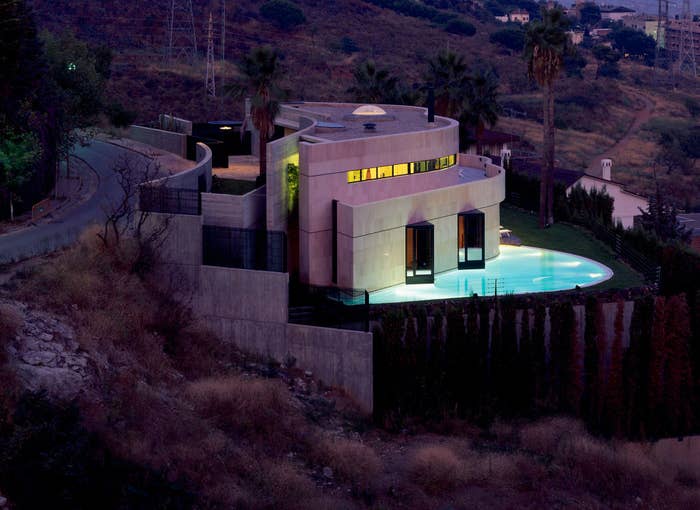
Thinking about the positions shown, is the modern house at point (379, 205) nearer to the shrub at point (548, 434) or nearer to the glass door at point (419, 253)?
the glass door at point (419, 253)

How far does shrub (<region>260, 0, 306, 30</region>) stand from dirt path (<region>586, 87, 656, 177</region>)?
146 ft

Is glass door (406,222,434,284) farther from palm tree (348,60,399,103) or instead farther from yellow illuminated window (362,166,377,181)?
palm tree (348,60,399,103)

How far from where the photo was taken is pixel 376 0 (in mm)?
158750

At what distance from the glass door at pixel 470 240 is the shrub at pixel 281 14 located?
95.8 m

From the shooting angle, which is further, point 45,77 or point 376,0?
point 376,0

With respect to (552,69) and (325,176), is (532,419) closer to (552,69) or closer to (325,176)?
(325,176)

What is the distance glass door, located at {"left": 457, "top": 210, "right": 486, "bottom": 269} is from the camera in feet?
139

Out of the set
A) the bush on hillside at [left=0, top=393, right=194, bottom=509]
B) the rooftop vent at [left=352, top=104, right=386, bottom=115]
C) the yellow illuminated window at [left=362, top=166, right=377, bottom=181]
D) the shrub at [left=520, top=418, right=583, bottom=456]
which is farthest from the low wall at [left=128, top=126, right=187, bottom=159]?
the bush on hillside at [left=0, top=393, right=194, bottom=509]

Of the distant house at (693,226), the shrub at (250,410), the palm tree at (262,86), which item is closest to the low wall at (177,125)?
the palm tree at (262,86)

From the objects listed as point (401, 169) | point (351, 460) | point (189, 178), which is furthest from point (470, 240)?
point (351, 460)

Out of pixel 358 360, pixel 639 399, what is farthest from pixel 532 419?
pixel 358 360

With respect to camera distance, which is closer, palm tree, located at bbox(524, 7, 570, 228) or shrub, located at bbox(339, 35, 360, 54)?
palm tree, located at bbox(524, 7, 570, 228)

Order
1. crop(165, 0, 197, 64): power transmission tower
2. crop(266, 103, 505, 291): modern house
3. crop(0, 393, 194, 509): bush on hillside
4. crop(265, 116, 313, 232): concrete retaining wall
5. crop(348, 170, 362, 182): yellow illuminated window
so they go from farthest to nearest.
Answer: crop(165, 0, 197, 64): power transmission tower, crop(348, 170, 362, 182): yellow illuminated window, crop(266, 103, 505, 291): modern house, crop(265, 116, 313, 232): concrete retaining wall, crop(0, 393, 194, 509): bush on hillside

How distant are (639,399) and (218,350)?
13.8 metres
